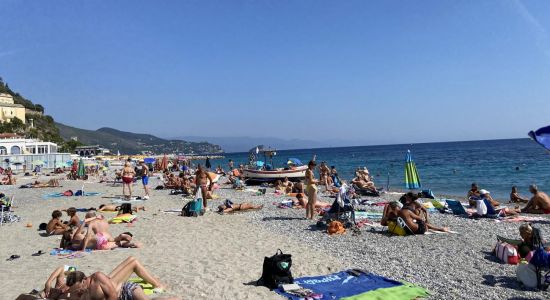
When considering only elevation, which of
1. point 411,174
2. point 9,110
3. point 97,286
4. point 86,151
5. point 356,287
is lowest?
point 86,151

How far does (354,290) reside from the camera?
5.74 metres

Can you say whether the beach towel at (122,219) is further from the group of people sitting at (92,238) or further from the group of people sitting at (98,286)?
the group of people sitting at (98,286)

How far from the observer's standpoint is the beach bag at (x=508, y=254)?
6.96 metres

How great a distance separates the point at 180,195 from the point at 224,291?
13047mm

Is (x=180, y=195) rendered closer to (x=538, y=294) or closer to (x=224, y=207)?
(x=224, y=207)

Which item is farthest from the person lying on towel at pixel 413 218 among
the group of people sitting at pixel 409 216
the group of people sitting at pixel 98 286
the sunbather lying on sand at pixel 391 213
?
the group of people sitting at pixel 98 286

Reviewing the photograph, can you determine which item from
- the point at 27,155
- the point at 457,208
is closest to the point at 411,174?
the point at 457,208

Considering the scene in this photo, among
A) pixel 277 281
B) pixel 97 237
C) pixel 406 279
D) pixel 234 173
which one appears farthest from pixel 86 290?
pixel 234 173

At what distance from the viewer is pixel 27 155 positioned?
44125 mm

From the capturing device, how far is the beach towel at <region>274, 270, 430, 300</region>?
5516mm

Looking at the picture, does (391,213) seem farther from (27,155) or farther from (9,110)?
(9,110)

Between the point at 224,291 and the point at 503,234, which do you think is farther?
the point at 503,234

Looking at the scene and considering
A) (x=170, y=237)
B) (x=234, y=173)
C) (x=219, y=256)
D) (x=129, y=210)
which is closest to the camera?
(x=219, y=256)

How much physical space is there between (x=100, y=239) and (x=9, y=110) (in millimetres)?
85495
